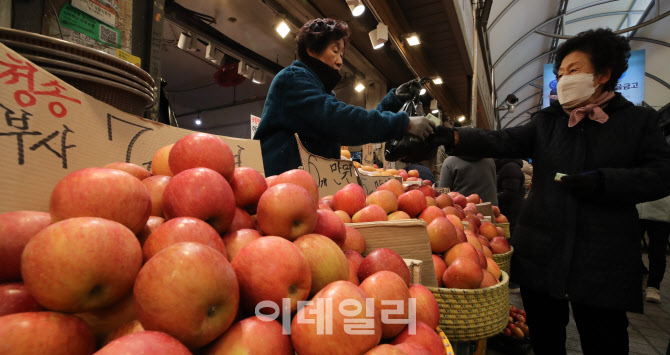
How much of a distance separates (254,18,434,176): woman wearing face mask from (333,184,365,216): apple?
0.62 metres

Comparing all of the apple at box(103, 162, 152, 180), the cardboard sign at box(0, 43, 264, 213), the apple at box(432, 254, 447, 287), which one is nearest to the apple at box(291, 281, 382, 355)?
the apple at box(103, 162, 152, 180)

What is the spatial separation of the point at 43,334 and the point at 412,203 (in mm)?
1475

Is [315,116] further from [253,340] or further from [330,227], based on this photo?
[253,340]

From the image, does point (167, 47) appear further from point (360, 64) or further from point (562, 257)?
point (562, 257)

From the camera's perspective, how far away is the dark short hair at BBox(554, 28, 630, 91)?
175 centimetres

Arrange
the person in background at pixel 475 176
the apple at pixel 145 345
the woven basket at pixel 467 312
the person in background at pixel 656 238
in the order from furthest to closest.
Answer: the person in background at pixel 656 238 → the person in background at pixel 475 176 → the woven basket at pixel 467 312 → the apple at pixel 145 345

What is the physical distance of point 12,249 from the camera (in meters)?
0.56

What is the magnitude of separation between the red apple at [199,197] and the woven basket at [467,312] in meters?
0.82

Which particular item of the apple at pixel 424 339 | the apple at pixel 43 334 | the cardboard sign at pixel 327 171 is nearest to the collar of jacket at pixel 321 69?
the cardboard sign at pixel 327 171

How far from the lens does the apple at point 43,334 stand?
426 millimetres

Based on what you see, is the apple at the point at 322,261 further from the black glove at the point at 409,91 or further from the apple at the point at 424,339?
the black glove at the point at 409,91

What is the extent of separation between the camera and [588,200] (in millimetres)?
1646

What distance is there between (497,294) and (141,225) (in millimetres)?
1288

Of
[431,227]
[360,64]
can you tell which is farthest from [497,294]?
[360,64]
